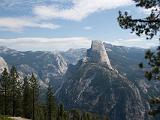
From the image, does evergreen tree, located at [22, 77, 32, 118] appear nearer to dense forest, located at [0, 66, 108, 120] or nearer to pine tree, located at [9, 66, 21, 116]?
dense forest, located at [0, 66, 108, 120]

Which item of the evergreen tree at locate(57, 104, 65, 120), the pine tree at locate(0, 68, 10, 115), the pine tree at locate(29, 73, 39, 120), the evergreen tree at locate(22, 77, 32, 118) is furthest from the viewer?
the evergreen tree at locate(57, 104, 65, 120)

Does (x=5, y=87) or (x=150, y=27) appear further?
(x=5, y=87)

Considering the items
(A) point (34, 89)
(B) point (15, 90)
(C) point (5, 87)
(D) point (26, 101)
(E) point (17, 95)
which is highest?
(C) point (5, 87)

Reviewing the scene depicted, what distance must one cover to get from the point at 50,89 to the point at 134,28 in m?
105

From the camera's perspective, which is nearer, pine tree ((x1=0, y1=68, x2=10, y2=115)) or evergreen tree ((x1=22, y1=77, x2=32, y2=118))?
pine tree ((x1=0, y1=68, x2=10, y2=115))

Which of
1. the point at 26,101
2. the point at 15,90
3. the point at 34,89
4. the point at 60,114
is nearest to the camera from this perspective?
the point at 15,90

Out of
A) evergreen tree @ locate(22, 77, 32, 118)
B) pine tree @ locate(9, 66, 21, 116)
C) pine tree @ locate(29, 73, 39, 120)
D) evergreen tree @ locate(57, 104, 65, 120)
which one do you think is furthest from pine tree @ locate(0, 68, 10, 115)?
evergreen tree @ locate(57, 104, 65, 120)

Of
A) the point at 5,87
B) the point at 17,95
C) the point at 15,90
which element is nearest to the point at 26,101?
the point at 17,95

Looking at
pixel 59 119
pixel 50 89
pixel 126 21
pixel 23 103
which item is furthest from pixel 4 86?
pixel 126 21

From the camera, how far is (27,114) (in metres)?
121

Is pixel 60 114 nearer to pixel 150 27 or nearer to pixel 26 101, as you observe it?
pixel 26 101

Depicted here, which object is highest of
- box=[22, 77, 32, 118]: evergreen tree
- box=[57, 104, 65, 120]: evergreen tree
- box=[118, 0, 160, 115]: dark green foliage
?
box=[118, 0, 160, 115]: dark green foliage

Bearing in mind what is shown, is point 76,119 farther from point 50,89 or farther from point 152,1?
point 152,1

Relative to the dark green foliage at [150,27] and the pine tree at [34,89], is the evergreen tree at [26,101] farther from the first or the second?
the dark green foliage at [150,27]
